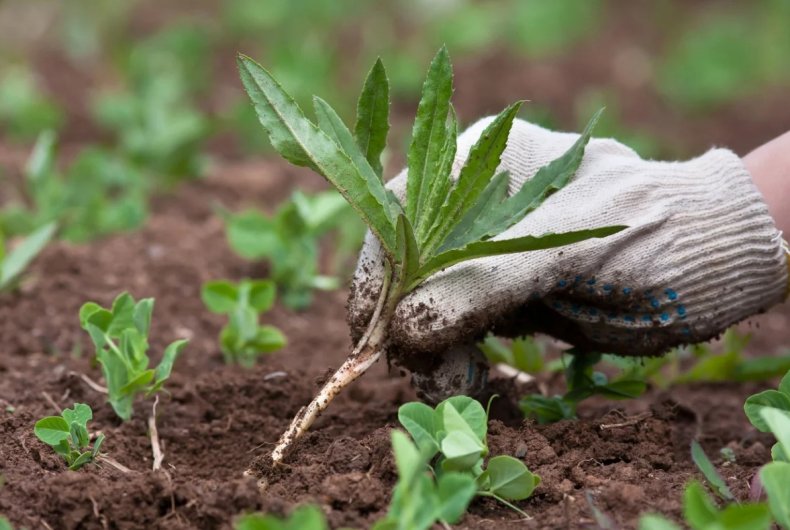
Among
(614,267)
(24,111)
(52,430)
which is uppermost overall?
(24,111)

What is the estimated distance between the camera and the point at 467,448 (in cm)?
165

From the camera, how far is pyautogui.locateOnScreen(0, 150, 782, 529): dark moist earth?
5.49ft

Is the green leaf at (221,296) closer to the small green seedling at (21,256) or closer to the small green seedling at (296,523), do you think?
the small green seedling at (21,256)

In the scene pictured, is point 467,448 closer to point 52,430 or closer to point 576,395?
point 576,395

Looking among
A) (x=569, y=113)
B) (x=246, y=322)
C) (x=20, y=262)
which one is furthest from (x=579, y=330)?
(x=569, y=113)

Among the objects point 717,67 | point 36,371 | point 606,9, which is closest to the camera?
point 36,371

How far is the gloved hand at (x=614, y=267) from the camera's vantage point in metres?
1.94

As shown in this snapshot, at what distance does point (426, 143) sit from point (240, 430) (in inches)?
26.4

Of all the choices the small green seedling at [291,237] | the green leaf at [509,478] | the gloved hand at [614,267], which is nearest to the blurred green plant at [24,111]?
the small green seedling at [291,237]

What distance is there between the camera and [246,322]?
8.05 ft

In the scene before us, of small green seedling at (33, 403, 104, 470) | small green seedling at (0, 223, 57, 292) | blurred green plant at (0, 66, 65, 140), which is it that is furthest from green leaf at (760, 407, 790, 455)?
blurred green plant at (0, 66, 65, 140)

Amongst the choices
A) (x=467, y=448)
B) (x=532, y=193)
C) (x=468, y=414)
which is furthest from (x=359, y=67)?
(x=467, y=448)

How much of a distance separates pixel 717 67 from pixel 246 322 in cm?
405

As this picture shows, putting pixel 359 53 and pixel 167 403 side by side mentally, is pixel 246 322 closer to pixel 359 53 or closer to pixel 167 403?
pixel 167 403
